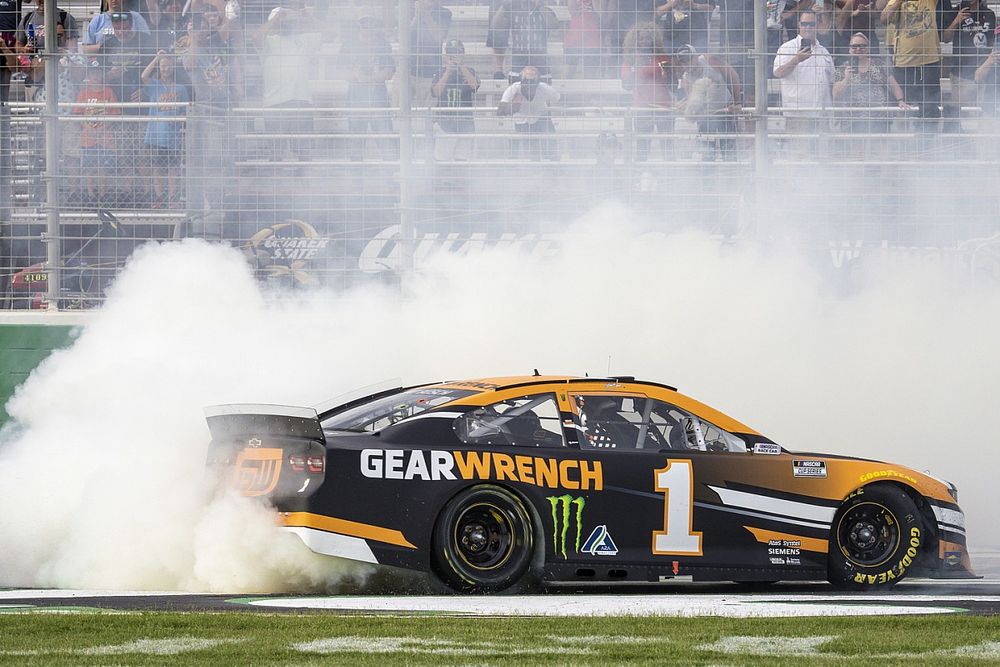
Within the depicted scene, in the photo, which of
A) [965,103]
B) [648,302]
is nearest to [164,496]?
[648,302]

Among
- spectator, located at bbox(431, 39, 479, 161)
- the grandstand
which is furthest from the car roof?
spectator, located at bbox(431, 39, 479, 161)

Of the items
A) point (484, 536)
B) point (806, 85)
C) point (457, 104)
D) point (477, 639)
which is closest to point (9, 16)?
point (457, 104)

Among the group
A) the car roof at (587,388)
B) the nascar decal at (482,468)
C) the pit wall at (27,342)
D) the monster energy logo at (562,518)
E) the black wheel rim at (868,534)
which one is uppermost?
the pit wall at (27,342)

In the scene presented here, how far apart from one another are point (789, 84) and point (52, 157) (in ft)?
17.8

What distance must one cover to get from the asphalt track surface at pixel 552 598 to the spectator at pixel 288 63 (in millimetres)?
4737

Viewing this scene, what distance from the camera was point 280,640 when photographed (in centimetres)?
607

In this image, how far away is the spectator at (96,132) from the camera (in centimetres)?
1190

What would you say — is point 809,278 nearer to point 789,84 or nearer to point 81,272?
point 789,84

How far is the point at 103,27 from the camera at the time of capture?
39.4ft

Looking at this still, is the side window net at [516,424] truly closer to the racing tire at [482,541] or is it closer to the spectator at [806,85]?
the racing tire at [482,541]

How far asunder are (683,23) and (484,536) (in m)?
5.36

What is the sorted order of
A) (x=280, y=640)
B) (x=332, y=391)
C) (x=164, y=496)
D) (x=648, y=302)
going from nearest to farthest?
(x=280, y=640), (x=164, y=496), (x=332, y=391), (x=648, y=302)

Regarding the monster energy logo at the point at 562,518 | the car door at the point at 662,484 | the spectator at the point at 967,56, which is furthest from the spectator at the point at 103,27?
the spectator at the point at 967,56

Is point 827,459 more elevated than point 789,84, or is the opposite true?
point 789,84
